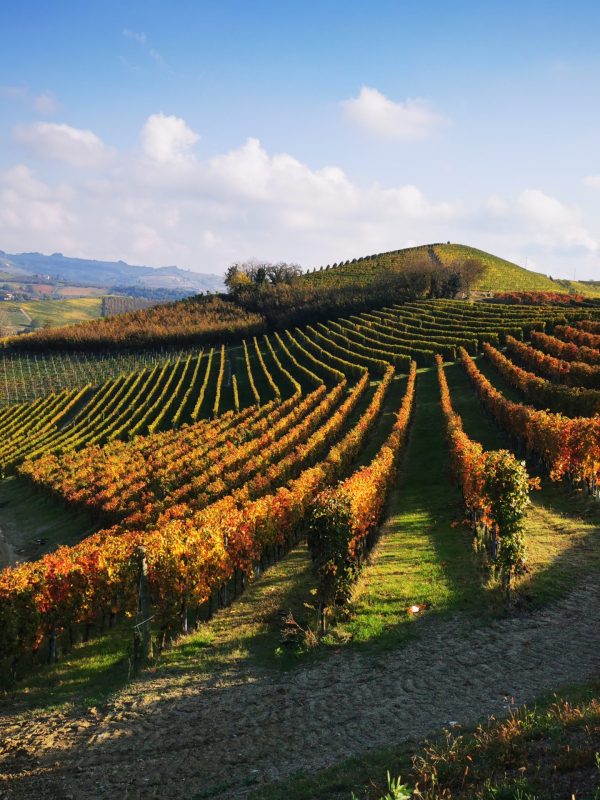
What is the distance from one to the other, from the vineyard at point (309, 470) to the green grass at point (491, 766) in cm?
806

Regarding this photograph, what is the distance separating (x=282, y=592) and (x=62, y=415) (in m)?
87.6

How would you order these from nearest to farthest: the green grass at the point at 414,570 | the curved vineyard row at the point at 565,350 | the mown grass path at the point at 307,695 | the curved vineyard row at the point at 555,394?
the mown grass path at the point at 307,695 < the green grass at the point at 414,570 < the curved vineyard row at the point at 555,394 < the curved vineyard row at the point at 565,350

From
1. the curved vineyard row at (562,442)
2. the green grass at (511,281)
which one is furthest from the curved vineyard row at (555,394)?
→ the green grass at (511,281)

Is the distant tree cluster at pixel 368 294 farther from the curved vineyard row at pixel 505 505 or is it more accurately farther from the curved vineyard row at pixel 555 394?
the curved vineyard row at pixel 505 505

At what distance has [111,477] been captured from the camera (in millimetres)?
61938

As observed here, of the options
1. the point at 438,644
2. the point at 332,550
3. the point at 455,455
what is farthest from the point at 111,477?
the point at 438,644

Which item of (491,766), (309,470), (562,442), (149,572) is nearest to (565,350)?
(562,442)

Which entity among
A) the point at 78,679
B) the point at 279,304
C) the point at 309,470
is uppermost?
the point at 279,304

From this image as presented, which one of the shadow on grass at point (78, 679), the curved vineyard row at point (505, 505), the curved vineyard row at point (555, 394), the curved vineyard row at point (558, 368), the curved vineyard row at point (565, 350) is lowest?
the shadow on grass at point (78, 679)

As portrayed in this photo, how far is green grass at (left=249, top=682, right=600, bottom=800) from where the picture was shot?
391 inches

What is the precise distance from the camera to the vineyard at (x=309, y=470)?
24.2 meters

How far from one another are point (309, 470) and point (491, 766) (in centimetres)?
2947

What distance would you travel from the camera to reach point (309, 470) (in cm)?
4022

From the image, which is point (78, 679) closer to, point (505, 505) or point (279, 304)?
point (505, 505)
